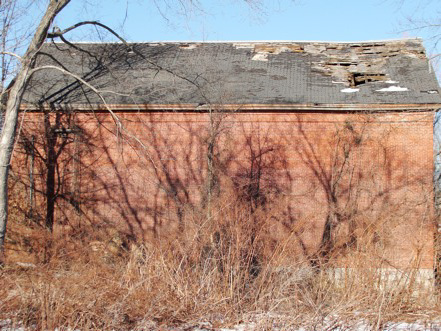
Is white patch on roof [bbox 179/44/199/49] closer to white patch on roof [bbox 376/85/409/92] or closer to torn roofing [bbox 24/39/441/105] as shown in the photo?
torn roofing [bbox 24/39/441/105]

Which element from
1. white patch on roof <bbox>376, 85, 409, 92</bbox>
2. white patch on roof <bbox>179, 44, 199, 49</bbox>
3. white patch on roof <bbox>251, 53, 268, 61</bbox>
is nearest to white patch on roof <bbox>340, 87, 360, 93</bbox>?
white patch on roof <bbox>376, 85, 409, 92</bbox>

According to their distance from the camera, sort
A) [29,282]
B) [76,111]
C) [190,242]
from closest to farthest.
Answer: [29,282]
[190,242]
[76,111]

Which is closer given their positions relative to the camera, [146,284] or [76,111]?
[146,284]

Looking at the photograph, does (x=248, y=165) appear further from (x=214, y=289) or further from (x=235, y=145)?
(x=214, y=289)

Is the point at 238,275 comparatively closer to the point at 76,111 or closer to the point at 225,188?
the point at 225,188

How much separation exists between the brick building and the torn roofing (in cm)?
6

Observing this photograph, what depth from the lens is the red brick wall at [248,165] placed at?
14.3 meters

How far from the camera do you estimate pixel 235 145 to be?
14.9 meters

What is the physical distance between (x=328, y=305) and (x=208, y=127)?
8422 millimetres

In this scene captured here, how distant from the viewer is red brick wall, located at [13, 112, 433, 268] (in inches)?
562

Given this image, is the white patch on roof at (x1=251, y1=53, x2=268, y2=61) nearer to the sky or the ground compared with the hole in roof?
nearer to the sky

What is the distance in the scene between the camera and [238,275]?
7430 millimetres

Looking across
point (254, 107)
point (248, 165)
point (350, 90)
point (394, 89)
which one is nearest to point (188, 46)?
point (254, 107)

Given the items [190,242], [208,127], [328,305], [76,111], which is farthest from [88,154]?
[328,305]
